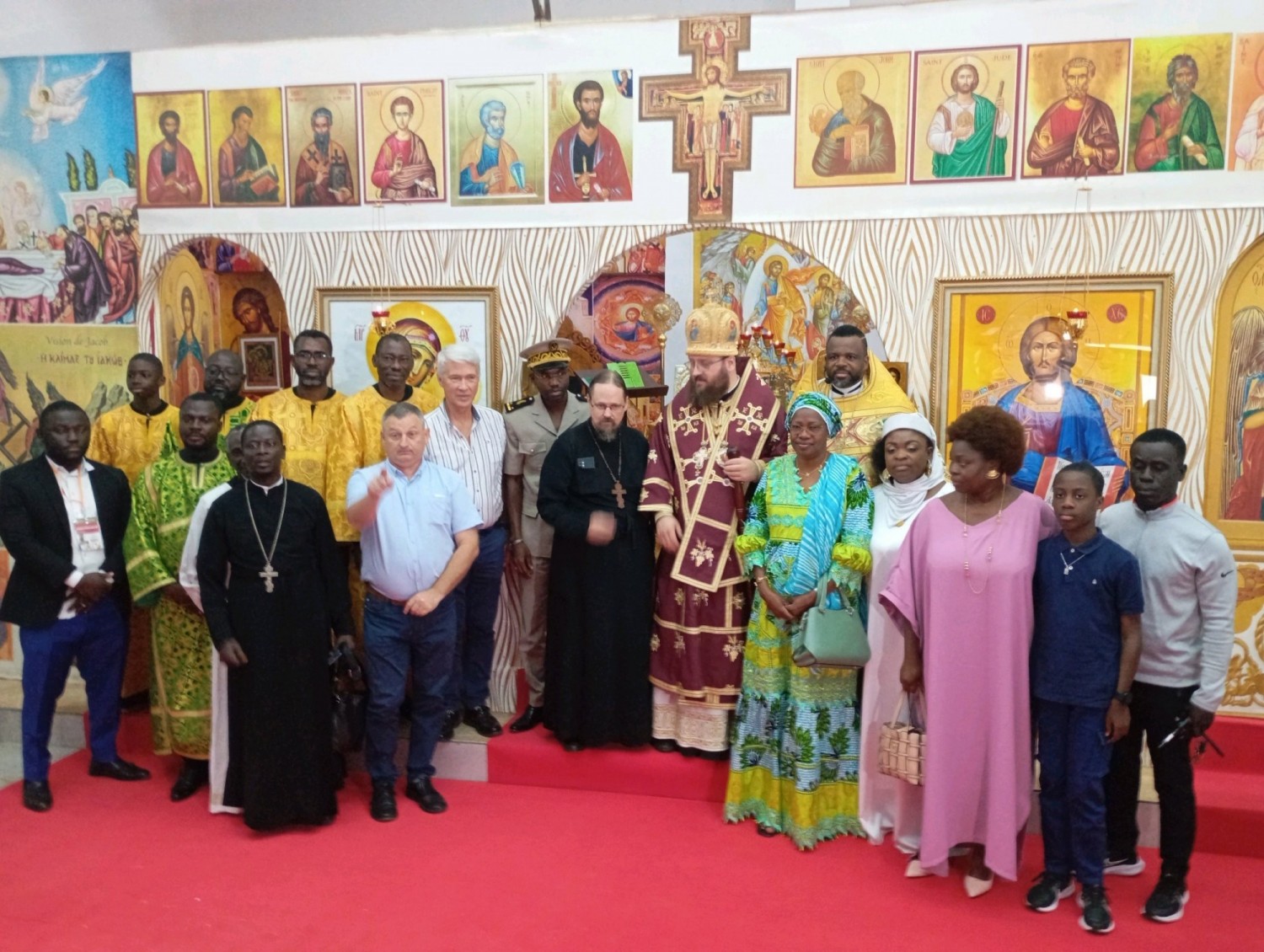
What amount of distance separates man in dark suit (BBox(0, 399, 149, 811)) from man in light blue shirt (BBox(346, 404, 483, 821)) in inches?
54.3

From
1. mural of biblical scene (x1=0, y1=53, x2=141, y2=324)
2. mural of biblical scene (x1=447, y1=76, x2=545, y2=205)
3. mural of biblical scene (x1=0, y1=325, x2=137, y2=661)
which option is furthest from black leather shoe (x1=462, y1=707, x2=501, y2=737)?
mural of biblical scene (x1=0, y1=53, x2=141, y2=324)

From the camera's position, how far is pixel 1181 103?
4648 millimetres

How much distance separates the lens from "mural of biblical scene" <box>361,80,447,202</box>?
542 centimetres

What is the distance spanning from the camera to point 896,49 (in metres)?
4.91

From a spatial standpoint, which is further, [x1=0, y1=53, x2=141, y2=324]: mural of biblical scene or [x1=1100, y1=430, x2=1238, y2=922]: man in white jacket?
[x1=0, y1=53, x2=141, y2=324]: mural of biblical scene

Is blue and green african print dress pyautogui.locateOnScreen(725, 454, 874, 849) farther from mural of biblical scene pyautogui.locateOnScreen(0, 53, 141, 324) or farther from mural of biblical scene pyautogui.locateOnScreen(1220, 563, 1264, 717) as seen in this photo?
mural of biblical scene pyautogui.locateOnScreen(0, 53, 141, 324)

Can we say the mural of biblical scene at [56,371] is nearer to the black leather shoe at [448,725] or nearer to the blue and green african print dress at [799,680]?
the black leather shoe at [448,725]

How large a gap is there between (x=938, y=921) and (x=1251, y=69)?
4.10 metres

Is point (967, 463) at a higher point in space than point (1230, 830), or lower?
higher

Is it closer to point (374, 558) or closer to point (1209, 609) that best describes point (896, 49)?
point (1209, 609)

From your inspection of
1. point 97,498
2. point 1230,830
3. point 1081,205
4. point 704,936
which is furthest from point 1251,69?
point 97,498

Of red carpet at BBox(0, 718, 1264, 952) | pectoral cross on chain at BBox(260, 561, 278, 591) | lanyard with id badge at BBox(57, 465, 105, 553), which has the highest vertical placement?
lanyard with id badge at BBox(57, 465, 105, 553)

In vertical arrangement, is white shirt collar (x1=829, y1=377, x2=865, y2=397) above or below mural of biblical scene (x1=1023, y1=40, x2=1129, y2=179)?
below

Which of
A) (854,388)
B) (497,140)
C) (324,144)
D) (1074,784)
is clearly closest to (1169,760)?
(1074,784)
